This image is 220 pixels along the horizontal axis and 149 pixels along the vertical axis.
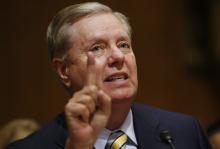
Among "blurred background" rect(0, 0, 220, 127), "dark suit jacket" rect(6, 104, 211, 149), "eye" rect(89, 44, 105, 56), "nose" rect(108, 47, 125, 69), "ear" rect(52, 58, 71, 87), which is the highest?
"eye" rect(89, 44, 105, 56)

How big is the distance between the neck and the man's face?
0.16 ft

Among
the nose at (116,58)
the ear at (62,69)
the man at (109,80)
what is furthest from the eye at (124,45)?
the ear at (62,69)

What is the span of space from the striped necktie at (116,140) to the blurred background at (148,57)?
122 inches

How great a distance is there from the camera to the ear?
2758 millimetres

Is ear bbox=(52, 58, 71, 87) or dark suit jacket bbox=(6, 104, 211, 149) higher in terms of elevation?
ear bbox=(52, 58, 71, 87)

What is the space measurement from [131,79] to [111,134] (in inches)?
10.7

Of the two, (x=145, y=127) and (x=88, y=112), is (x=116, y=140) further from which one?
(x=88, y=112)

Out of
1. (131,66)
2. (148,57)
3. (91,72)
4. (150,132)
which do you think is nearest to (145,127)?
(150,132)

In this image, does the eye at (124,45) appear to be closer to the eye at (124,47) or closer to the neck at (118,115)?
the eye at (124,47)

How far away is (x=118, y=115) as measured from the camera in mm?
2637

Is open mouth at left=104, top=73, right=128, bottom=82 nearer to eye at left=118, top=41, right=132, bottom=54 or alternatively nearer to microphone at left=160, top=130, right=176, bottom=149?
eye at left=118, top=41, right=132, bottom=54

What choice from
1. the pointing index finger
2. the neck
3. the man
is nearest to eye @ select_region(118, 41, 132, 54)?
the man

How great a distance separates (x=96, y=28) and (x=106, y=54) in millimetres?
137

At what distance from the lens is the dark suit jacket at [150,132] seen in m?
2.60
